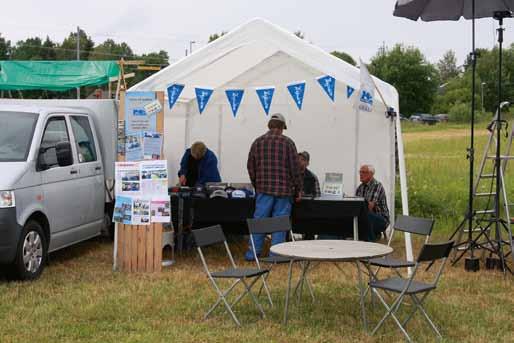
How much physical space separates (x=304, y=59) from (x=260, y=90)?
7.81 feet

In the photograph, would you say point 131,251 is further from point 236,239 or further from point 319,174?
point 319,174

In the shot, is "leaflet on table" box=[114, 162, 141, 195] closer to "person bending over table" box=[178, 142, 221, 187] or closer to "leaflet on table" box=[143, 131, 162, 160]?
"leaflet on table" box=[143, 131, 162, 160]

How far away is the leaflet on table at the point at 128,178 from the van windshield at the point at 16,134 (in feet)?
3.18

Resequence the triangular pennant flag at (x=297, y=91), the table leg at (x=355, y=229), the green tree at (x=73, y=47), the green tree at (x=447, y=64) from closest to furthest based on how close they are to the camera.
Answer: the table leg at (x=355, y=229), the triangular pennant flag at (x=297, y=91), the green tree at (x=73, y=47), the green tree at (x=447, y=64)

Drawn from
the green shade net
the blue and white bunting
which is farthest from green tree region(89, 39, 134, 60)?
the blue and white bunting

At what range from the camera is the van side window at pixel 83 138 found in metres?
8.63

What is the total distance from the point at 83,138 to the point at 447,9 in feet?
14.5

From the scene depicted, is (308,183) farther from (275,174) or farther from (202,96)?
(202,96)

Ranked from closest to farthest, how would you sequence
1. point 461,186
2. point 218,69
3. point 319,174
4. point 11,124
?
point 11,124, point 218,69, point 319,174, point 461,186

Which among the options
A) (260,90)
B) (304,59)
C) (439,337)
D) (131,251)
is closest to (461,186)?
(260,90)

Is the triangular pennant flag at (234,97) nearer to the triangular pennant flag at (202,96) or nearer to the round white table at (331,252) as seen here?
the triangular pennant flag at (202,96)

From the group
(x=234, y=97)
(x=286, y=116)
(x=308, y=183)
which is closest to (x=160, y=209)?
(x=308, y=183)

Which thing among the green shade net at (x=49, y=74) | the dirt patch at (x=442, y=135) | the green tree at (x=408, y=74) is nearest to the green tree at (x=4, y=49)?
the green tree at (x=408, y=74)

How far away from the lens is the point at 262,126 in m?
11.3
